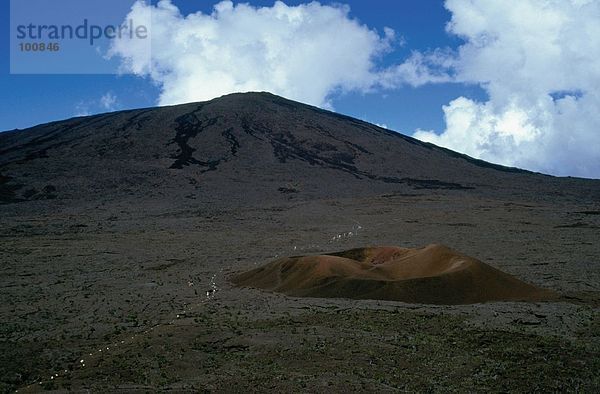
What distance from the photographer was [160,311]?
42.0ft

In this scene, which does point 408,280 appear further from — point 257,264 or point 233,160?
point 233,160

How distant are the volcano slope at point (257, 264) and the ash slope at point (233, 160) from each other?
45cm

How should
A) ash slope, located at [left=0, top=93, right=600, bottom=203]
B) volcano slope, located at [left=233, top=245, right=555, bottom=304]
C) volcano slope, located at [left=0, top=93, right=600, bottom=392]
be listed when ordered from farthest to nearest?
ash slope, located at [left=0, top=93, right=600, bottom=203]
volcano slope, located at [left=233, top=245, right=555, bottom=304]
volcano slope, located at [left=0, top=93, right=600, bottom=392]

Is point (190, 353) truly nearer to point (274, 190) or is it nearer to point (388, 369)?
point (388, 369)

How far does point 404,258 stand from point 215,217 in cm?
2341

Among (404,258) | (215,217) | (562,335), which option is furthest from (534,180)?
(562,335)

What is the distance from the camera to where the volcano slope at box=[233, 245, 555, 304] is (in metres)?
14.0

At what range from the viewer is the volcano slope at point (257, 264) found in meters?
8.48

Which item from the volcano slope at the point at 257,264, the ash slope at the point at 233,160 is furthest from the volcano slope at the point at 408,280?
the ash slope at the point at 233,160

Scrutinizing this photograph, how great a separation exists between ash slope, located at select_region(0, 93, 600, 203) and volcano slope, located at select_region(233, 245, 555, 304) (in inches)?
1210

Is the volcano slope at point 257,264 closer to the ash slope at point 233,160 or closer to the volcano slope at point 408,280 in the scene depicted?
the ash slope at point 233,160

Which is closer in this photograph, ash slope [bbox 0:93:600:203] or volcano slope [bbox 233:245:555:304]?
volcano slope [bbox 233:245:555:304]

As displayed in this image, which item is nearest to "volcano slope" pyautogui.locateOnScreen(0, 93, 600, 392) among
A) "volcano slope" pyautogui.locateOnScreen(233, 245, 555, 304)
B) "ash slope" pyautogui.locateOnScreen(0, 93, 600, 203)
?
"ash slope" pyautogui.locateOnScreen(0, 93, 600, 203)

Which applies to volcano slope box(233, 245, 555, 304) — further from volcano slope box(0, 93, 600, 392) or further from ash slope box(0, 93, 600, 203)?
ash slope box(0, 93, 600, 203)
